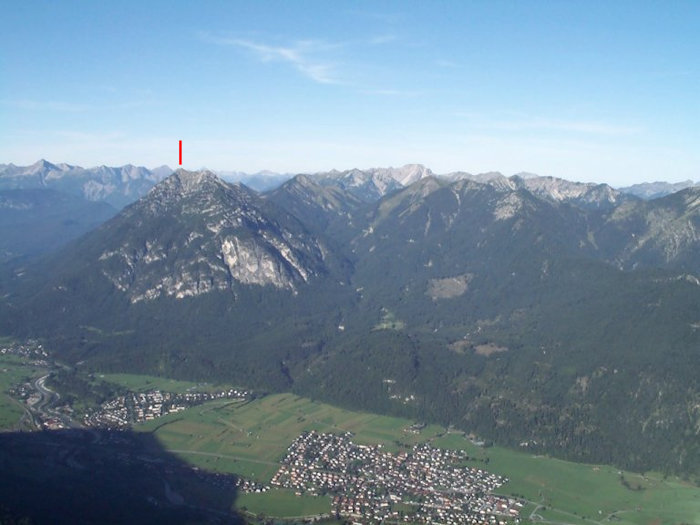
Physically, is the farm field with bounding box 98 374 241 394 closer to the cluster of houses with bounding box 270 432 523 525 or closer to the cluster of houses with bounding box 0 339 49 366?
the cluster of houses with bounding box 0 339 49 366

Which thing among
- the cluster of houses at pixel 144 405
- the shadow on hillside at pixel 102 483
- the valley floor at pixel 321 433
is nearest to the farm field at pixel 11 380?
the valley floor at pixel 321 433

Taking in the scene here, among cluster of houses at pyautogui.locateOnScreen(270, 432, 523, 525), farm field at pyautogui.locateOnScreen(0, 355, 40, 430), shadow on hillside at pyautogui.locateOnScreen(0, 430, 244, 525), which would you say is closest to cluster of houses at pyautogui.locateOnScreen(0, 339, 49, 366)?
farm field at pyautogui.locateOnScreen(0, 355, 40, 430)

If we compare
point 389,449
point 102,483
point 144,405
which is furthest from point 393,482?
point 144,405

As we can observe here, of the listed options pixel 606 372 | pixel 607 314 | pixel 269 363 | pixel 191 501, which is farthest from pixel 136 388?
pixel 607 314

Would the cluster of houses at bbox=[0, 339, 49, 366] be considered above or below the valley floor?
above

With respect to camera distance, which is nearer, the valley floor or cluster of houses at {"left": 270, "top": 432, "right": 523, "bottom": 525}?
cluster of houses at {"left": 270, "top": 432, "right": 523, "bottom": 525}

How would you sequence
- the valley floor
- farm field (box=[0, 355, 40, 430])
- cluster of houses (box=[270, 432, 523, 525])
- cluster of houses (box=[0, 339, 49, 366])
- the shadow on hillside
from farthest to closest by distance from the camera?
cluster of houses (box=[0, 339, 49, 366])
farm field (box=[0, 355, 40, 430])
the valley floor
cluster of houses (box=[270, 432, 523, 525])
the shadow on hillside

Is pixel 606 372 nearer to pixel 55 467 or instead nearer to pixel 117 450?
pixel 117 450

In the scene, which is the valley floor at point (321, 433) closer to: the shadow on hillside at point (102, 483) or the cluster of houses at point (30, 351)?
the shadow on hillside at point (102, 483)
